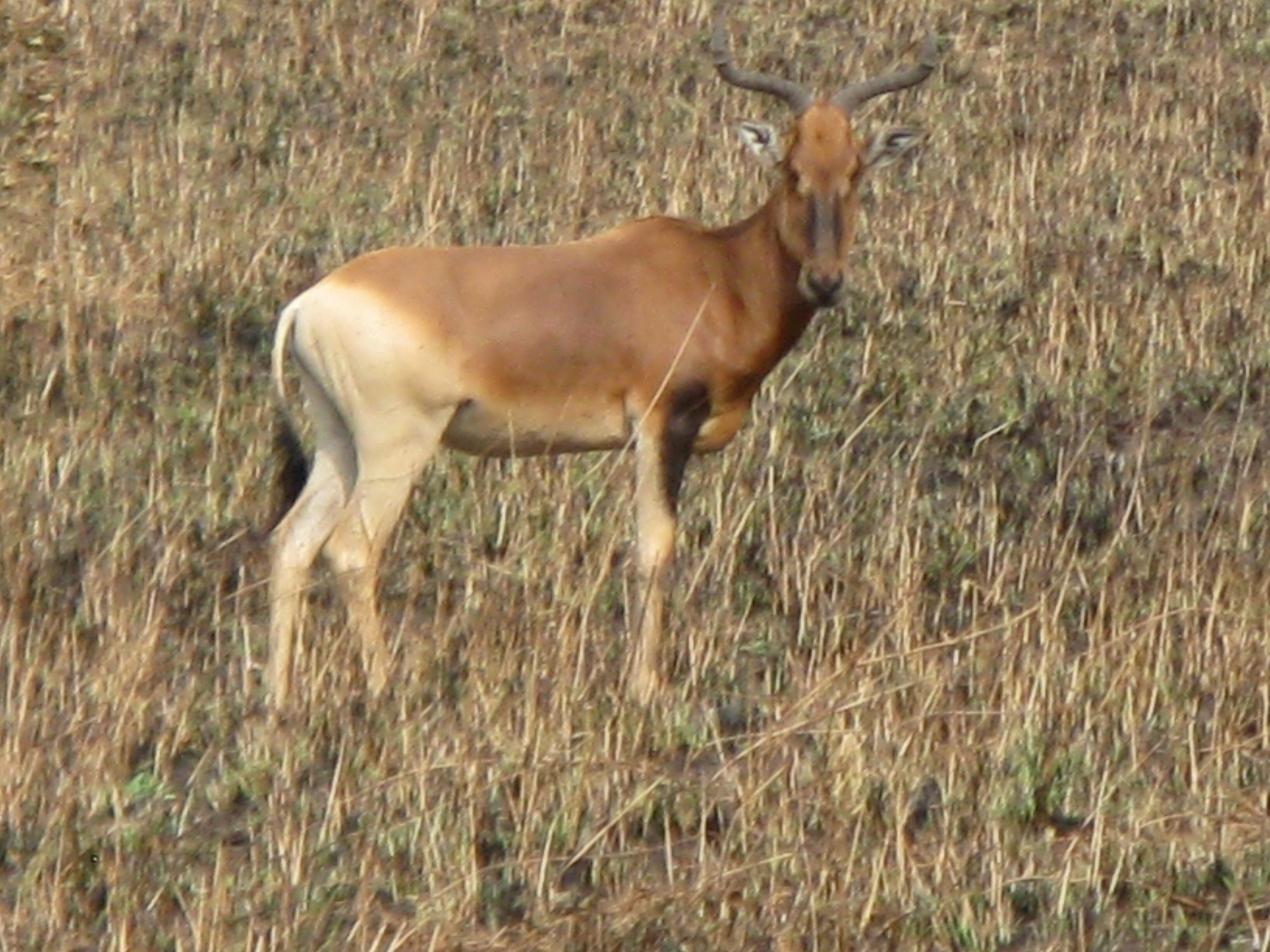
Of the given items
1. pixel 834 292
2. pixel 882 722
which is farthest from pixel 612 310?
pixel 882 722

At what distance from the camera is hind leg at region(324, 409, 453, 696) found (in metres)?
7.92

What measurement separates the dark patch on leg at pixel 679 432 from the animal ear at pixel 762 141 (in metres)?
A: 0.91

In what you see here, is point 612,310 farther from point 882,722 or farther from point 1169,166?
point 1169,166

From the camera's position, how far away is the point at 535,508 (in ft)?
29.1

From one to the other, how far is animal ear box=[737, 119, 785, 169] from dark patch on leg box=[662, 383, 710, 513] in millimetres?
914

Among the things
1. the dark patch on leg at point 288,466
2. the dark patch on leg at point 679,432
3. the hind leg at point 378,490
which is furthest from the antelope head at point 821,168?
the dark patch on leg at point 288,466

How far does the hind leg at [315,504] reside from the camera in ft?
26.3

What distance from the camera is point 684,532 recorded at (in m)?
8.95

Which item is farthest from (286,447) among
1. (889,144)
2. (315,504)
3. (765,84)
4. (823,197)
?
(889,144)

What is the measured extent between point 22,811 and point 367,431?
6.81 feet

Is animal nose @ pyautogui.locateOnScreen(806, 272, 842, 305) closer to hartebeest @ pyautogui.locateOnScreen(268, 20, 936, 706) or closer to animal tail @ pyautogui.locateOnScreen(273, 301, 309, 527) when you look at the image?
hartebeest @ pyautogui.locateOnScreen(268, 20, 936, 706)

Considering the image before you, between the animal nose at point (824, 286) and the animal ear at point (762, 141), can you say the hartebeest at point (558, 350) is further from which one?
the animal ear at point (762, 141)

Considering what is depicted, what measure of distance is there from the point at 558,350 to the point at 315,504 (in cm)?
89

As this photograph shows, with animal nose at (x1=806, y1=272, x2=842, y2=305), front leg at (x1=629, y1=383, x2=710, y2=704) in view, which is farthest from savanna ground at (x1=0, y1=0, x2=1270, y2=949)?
animal nose at (x1=806, y1=272, x2=842, y2=305)
